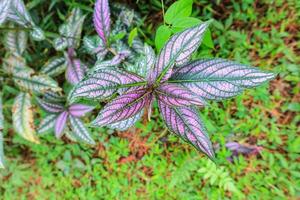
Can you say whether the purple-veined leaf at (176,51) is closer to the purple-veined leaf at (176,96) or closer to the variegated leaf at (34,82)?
→ the purple-veined leaf at (176,96)

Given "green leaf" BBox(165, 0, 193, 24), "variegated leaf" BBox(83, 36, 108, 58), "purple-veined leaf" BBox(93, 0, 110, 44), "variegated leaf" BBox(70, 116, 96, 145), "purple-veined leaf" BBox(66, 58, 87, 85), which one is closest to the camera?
A: "green leaf" BBox(165, 0, 193, 24)

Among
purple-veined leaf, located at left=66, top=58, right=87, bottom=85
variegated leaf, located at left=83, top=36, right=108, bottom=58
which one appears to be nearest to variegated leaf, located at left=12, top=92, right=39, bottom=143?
purple-veined leaf, located at left=66, top=58, right=87, bottom=85

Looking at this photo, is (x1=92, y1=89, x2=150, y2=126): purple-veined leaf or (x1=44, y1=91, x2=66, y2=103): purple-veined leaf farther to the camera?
(x1=44, y1=91, x2=66, y2=103): purple-veined leaf

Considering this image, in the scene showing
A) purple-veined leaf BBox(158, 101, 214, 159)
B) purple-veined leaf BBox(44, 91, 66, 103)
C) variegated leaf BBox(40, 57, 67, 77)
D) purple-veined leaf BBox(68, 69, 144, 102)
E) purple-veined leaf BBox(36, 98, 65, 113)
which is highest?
purple-veined leaf BBox(68, 69, 144, 102)

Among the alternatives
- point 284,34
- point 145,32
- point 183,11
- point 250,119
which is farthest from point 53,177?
point 284,34

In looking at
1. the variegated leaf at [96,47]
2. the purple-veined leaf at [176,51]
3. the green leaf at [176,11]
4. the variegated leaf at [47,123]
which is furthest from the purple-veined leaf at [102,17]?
the variegated leaf at [47,123]

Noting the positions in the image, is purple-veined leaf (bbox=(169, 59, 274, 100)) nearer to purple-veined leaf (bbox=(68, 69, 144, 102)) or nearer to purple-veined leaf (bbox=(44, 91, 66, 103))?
purple-veined leaf (bbox=(68, 69, 144, 102))

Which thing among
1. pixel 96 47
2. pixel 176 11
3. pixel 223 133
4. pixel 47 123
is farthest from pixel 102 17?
pixel 223 133
